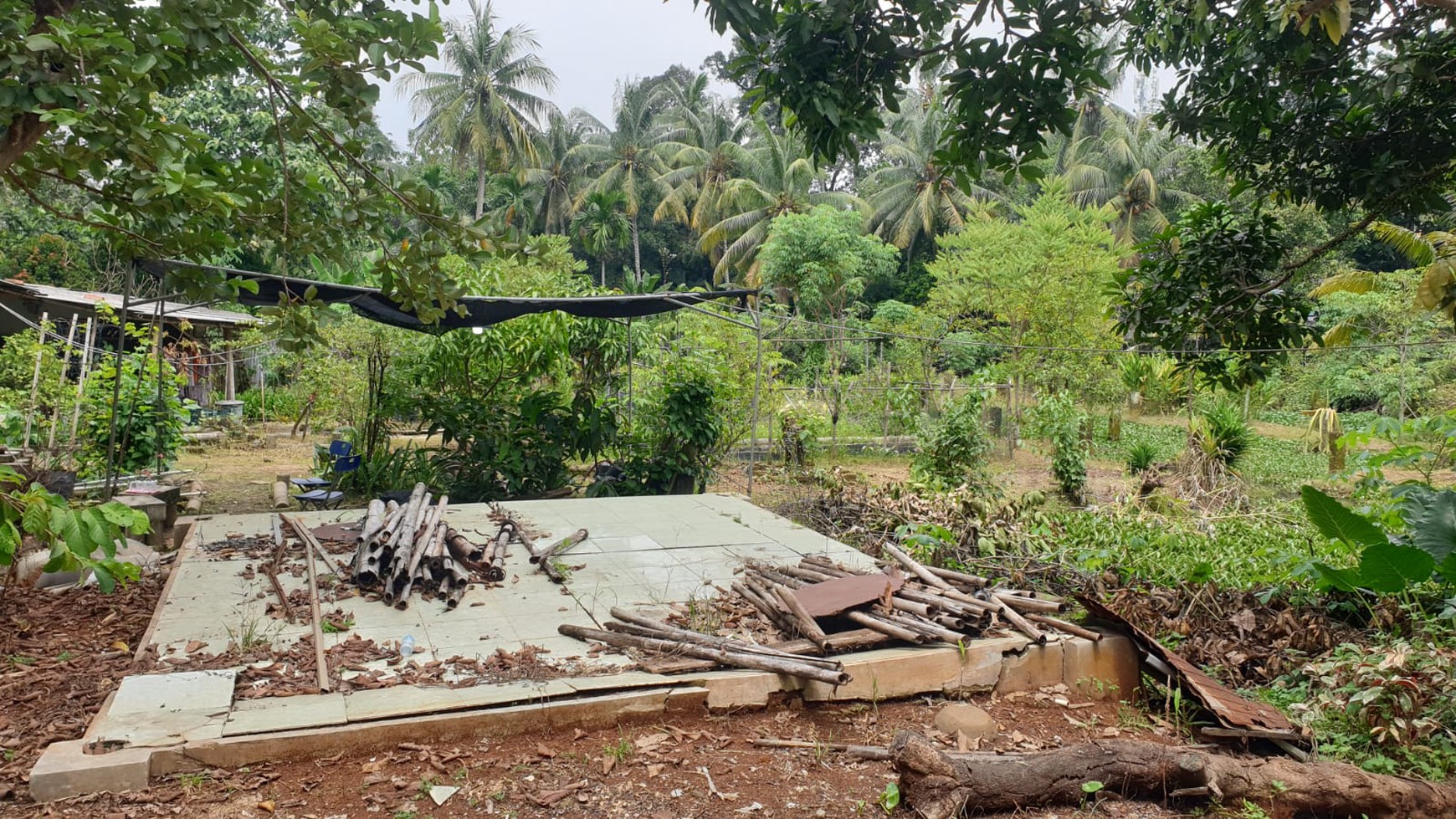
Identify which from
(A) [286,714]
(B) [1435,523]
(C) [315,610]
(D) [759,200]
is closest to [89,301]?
(C) [315,610]

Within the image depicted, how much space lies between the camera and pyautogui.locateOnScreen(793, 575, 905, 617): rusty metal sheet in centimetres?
497

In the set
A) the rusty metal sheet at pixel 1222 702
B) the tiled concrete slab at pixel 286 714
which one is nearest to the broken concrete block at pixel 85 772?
the tiled concrete slab at pixel 286 714

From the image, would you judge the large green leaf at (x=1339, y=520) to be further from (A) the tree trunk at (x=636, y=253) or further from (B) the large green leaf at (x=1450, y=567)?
(A) the tree trunk at (x=636, y=253)

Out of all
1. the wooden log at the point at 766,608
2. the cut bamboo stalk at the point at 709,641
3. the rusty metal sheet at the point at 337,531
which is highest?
the rusty metal sheet at the point at 337,531

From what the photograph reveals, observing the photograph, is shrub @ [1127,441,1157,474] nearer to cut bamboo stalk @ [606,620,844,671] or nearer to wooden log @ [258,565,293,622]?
cut bamboo stalk @ [606,620,844,671]

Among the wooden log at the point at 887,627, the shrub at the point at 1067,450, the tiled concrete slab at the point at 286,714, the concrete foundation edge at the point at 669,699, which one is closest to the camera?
the concrete foundation edge at the point at 669,699

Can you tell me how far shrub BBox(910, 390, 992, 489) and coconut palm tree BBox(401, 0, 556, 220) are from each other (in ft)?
81.3

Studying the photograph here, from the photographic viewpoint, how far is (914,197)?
3162cm

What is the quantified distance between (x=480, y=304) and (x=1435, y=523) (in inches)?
295

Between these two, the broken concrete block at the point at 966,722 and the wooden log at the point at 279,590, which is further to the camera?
the wooden log at the point at 279,590

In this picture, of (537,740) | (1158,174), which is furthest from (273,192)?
(1158,174)

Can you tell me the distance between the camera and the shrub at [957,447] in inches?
425

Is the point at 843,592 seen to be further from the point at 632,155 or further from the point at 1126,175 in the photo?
the point at 632,155

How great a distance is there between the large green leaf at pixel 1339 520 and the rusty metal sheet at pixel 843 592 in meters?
2.18
